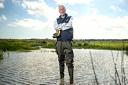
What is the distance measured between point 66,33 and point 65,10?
2.55 feet

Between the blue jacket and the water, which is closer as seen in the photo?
the blue jacket

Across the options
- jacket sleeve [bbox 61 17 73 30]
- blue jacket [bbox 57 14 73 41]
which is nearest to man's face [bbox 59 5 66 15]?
blue jacket [bbox 57 14 73 41]

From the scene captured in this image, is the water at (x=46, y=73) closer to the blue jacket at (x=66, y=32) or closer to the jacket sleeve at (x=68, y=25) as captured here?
the blue jacket at (x=66, y=32)

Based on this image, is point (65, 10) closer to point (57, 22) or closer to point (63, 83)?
point (57, 22)

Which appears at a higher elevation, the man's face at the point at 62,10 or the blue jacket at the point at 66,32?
the man's face at the point at 62,10

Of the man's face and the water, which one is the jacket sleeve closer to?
the man's face

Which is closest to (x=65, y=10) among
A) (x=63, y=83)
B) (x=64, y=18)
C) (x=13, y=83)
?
(x=64, y=18)

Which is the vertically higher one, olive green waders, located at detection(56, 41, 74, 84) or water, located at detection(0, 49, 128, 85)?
olive green waders, located at detection(56, 41, 74, 84)

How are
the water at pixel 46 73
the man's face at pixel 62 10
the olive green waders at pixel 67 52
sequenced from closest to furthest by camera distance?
the olive green waders at pixel 67 52
the man's face at pixel 62 10
the water at pixel 46 73

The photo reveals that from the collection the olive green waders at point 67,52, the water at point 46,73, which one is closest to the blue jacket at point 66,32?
the olive green waders at point 67,52

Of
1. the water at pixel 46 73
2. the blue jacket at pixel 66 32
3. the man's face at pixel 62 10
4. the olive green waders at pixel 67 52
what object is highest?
the man's face at pixel 62 10

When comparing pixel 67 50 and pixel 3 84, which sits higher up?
pixel 67 50

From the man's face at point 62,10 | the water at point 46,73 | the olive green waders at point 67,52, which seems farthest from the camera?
the water at point 46,73

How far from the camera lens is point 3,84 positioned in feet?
35.0
